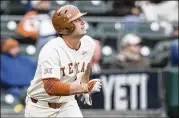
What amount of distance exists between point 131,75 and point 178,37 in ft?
3.66

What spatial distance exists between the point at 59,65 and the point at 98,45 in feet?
11.5

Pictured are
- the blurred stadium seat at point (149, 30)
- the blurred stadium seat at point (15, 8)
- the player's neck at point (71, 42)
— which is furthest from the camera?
the blurred stadium seat at point (15, 8)

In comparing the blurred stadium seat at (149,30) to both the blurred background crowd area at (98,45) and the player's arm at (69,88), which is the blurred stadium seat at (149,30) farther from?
the player's arm at (69,88)

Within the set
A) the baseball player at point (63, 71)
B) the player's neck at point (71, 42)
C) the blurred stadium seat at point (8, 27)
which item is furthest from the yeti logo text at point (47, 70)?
the blurred stadium seat at point (8, 27)

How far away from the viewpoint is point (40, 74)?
228 inches

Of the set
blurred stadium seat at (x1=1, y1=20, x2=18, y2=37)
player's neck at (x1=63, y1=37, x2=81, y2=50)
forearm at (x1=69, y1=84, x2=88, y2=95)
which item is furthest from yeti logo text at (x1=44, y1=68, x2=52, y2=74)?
blurred stadium seat at (x1=1, y1=20, x2=18, y2=37)

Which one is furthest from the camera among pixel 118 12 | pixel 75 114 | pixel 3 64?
pixel 118 12

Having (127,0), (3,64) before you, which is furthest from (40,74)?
(127,0)

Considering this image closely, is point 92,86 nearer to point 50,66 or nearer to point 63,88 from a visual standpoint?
point 63,88

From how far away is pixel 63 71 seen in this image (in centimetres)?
574

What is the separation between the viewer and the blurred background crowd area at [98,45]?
9.04m

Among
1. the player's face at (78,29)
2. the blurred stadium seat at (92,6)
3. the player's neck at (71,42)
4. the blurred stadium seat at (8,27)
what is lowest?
the player's neck at (71,42)

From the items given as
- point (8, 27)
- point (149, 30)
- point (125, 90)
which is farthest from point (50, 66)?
point (149, 30)

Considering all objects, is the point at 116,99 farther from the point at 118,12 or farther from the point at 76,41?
the point at 76,41
